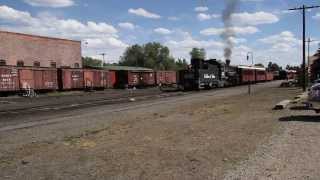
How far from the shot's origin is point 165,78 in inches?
3209

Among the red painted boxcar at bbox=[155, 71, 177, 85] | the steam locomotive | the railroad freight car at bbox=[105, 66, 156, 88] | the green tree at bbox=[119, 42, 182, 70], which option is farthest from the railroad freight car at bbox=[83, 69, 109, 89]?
the green tree at bbox=[119, 42, 182, 70]

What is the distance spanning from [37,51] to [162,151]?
6342 cm

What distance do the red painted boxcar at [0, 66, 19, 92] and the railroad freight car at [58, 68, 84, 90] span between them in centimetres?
784

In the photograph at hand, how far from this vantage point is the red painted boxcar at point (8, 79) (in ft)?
151

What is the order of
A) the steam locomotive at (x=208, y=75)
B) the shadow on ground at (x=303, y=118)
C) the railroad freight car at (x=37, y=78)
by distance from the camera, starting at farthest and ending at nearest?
the steam locomotive at (x=208, y=75)
the railroad freight car at (x=37, y=78)
the shadow on ground at (x=303, y=118)

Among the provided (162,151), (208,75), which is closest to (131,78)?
(208,75)

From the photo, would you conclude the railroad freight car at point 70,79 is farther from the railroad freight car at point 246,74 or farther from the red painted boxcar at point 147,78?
the railroad freight car at point 246,74

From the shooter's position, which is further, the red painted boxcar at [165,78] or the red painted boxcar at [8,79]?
the red painted boxcar at [165,78]

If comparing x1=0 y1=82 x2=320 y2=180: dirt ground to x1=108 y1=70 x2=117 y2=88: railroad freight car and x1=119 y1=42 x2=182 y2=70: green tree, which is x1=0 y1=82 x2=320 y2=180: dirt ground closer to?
x1=108 y1=70 x2=117 y2=88: railroad freight car

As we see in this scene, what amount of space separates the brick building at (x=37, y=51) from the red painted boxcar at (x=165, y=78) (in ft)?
41.1

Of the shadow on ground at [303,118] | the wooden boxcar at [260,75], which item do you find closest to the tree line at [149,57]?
the wooden boxcar at [260,75]

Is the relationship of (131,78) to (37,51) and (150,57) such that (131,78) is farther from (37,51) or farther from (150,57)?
(150,57)

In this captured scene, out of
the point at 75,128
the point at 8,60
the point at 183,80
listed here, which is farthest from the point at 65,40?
the point at 75,128

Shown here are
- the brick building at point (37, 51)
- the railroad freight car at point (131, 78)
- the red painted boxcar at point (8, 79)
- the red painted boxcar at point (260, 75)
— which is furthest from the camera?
the red painted boxcar at point (260, 75)
